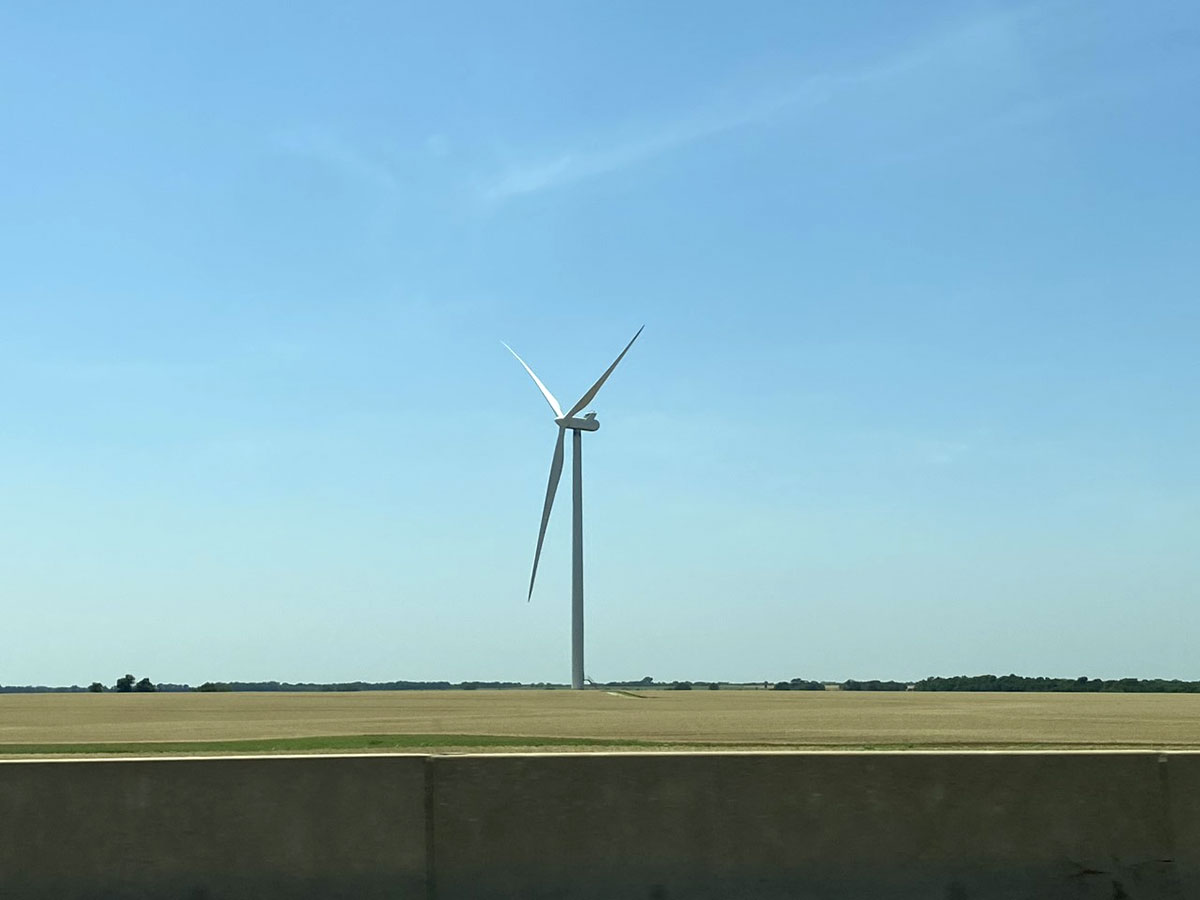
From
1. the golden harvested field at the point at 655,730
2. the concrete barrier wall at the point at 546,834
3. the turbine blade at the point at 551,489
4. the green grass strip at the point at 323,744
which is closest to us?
the concrete barrier wall at the point at 546,834

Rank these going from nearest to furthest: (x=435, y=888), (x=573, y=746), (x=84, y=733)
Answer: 1. (x=435, y=888)
2. (x=573, y=746)
3. (x=84, y=733)

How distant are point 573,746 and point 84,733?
Answer: 1863 cm

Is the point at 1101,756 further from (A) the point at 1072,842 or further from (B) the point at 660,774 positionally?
(B) the point at 660,774

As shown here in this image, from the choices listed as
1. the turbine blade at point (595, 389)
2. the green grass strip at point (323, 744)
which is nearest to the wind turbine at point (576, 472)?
the turbine blade at point (595, 389)

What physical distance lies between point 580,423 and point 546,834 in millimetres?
97377

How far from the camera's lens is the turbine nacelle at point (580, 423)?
4112 inches

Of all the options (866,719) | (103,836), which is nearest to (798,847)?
(103,836)

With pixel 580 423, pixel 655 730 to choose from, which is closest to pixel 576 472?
pixel 580 423

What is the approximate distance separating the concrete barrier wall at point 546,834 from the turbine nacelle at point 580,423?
313 ft

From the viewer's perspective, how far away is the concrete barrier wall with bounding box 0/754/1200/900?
851 cm

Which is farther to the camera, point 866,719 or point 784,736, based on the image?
point 866,719

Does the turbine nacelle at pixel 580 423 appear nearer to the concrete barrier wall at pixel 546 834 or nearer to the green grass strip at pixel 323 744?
the green grass strip at pixel 323 744

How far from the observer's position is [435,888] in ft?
27.9

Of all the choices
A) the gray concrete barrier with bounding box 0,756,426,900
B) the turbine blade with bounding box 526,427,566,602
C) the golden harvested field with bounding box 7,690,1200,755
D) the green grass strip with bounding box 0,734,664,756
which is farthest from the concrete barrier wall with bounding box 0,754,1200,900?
the turbine blade with bounding box 526,427,566,602
